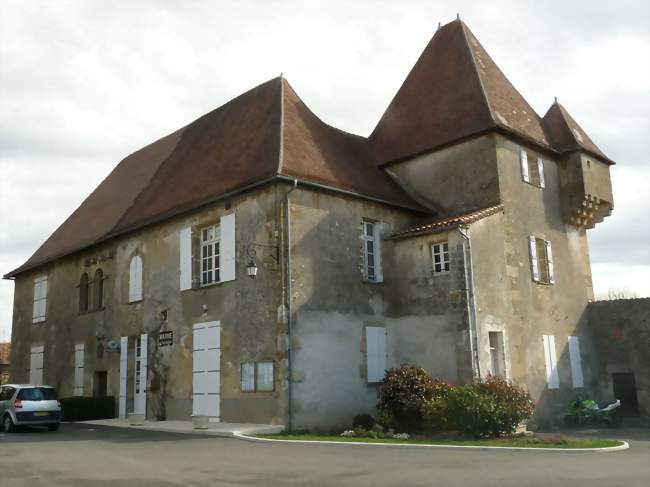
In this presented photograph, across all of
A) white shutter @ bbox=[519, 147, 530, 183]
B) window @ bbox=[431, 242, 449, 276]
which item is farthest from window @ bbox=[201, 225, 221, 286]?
white shutter @ bbox=[519, 147, 530, 183]

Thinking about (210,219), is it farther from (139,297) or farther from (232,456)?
(232,456)

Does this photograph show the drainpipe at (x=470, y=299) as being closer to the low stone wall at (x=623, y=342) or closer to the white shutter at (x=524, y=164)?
the white shutter at (x=524, y=164)

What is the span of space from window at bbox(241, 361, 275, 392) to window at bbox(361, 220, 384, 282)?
3.88m

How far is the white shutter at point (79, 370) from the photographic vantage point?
22203 millimetres

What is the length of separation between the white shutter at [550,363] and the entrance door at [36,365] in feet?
60.2

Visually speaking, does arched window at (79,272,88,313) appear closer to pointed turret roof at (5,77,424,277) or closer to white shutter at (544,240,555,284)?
pointed turret roof at (5,77,424,277)

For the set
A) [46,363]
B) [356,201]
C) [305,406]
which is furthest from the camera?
[46,363]

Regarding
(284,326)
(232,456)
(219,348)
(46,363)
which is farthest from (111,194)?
(232,456)

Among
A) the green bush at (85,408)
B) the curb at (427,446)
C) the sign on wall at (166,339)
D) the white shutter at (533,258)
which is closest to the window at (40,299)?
the green bush at (85,408)

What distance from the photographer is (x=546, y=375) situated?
1798 cm

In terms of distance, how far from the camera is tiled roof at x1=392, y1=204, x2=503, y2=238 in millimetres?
16172

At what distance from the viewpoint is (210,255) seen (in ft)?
59.1

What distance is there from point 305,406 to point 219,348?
9.83 feet

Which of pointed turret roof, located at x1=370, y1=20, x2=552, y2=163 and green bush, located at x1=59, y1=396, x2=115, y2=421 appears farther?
green bush, located at x1=59, y1=396, x2=115, y2=421
